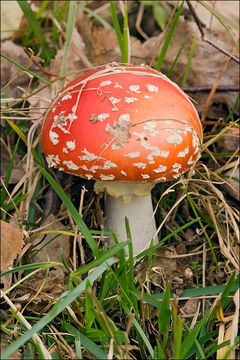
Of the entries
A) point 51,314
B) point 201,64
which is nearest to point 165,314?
point 51,314

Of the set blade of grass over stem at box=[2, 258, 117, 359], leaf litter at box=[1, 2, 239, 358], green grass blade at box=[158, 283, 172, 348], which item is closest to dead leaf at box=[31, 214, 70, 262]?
leaf litter at box=[1, 2, 239, 358]

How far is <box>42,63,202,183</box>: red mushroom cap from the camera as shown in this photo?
2.10 meters

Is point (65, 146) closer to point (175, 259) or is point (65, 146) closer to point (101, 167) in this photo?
point (101, 167)

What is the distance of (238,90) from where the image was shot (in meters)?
3.29

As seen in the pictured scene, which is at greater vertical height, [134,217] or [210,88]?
[210,88]

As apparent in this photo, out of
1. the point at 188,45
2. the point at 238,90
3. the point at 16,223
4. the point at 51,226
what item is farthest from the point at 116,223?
the point at 188,45

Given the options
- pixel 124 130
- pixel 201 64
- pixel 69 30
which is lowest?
pixel 124 130

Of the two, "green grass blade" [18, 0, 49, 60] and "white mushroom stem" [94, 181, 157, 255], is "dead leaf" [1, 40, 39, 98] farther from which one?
"white mushroom stem" [94, 181, 157, 255]

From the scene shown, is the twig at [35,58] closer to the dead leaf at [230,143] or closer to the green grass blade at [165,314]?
the dead leaf at [230,143]

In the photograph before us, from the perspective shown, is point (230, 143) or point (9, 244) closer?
point (9, 244)

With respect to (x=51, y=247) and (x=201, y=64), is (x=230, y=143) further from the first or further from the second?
(x=51, y=247)

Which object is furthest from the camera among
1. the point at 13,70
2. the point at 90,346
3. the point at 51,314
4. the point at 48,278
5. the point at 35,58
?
the point at 13,70

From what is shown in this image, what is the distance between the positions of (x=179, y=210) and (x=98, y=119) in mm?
1132

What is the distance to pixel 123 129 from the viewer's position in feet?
6.91
